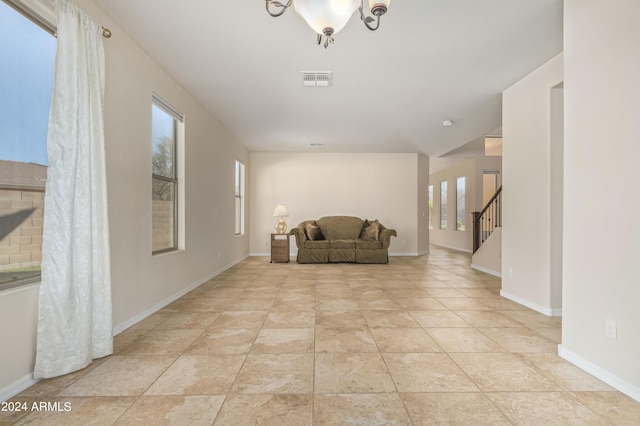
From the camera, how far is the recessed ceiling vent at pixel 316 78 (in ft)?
11.0

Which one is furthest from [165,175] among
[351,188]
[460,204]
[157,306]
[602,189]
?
[460,204]

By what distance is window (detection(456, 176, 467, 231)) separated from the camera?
914 cm

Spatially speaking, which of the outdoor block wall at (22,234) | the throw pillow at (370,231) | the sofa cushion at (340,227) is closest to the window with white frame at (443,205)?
the throw pillow at (370,231)

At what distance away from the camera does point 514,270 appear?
3.67 metres

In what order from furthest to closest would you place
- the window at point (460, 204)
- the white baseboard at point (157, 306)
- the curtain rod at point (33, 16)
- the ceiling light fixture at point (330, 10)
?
the window at point (460, 204)
the white baseboard at point (157, 306)
the curtain rod at point (33, 16)
the ceiling light fixture at point (330, 10)

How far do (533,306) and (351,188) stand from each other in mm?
4965

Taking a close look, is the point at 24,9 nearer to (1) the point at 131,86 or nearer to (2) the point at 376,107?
(1) the point at 131,86

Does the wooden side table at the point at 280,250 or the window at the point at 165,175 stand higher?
the window at the point at 165,175

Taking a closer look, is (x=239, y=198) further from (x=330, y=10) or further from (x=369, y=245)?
(x=330, y=10)

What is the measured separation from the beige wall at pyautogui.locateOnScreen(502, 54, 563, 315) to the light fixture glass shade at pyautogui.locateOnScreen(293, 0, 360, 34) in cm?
266

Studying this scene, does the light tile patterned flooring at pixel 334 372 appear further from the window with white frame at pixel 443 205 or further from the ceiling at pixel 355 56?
the window with white frame at pixel 443 205

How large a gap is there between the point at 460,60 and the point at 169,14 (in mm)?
2747

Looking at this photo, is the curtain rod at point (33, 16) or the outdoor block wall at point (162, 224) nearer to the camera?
the curtain rod at point (33, 16)

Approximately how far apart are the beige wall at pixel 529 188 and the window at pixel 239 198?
Result: 5.17 metres
